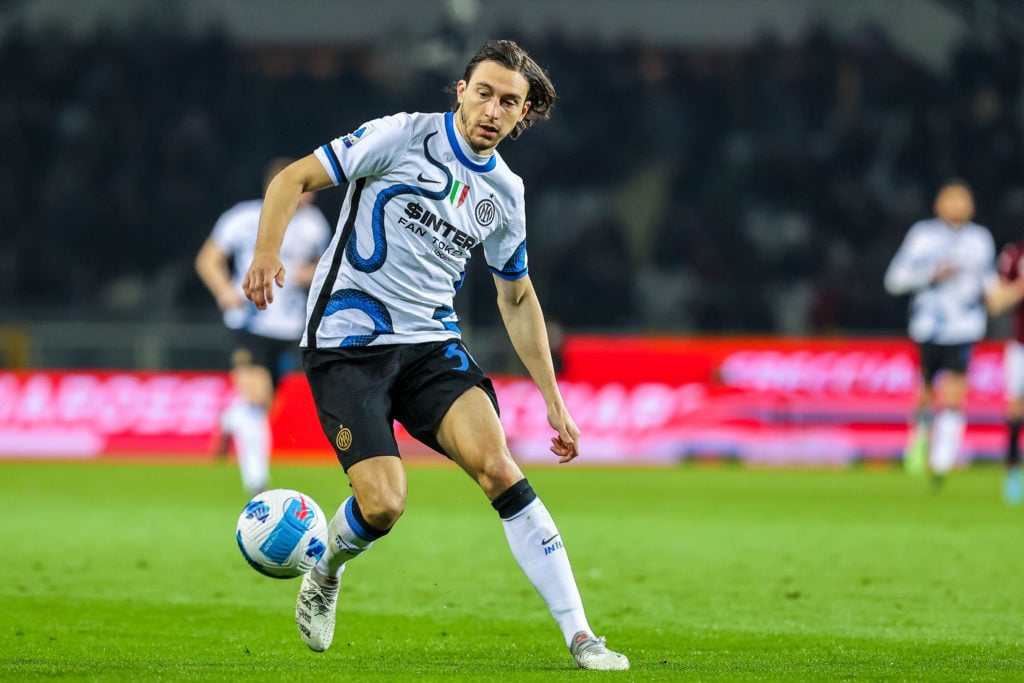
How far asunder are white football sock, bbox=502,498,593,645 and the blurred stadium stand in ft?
59.2

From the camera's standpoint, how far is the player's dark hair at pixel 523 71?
5195 mm

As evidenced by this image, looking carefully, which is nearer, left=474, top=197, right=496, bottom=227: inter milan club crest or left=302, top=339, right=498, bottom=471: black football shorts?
→ left=302, top=339, right=498, bottom=471: black football shorts

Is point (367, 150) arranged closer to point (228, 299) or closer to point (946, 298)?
point (228, 299)

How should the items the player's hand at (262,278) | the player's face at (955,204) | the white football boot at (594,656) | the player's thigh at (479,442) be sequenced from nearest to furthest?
the player's hand at (262,278)
the white football boot at (594,656)
the player's thigh at (479,442)
the player's face at (955,204)

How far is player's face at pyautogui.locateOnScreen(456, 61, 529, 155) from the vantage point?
5148 millimetres

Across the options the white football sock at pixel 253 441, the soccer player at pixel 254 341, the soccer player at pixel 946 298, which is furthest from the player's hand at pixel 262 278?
the soccer player at pixel 946 298

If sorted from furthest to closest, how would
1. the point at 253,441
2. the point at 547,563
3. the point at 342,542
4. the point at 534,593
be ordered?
the point at 253,441 < the point at 534,593 < the point at 342,542 < the point at 547,563

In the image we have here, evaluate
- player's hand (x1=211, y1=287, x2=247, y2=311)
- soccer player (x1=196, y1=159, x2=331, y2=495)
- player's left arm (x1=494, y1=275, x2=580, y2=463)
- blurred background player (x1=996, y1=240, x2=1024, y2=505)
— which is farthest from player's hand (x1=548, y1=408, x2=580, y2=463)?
blurred background player (x1=996, y1=240, x2=1024, y2=505)

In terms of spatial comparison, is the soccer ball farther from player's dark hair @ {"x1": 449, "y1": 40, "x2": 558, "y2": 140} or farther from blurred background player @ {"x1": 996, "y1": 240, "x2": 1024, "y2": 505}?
blurred background player @ {"x1": 996, "y1": 240, "x2": 1024, "y2": 505}

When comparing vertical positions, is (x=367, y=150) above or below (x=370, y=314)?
above

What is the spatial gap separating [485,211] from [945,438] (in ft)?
30.4

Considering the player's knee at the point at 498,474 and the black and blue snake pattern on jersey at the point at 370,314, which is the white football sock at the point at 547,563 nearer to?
the player's knee at the point at 498,474

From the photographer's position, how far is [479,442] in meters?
5.09

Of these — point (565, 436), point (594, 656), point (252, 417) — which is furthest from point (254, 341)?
point (594, 656)
